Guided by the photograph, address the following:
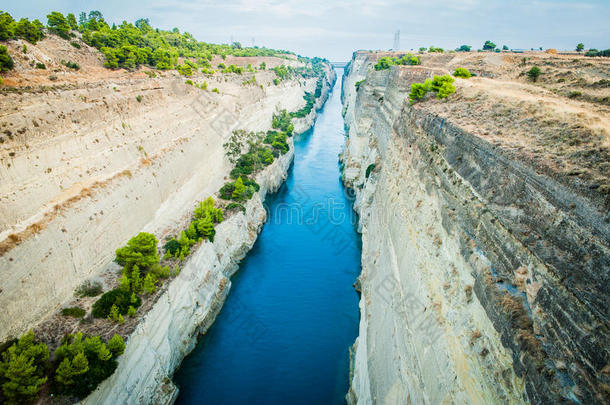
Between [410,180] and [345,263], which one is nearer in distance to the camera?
[410,180]

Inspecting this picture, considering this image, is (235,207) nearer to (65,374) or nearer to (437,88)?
(65,374)

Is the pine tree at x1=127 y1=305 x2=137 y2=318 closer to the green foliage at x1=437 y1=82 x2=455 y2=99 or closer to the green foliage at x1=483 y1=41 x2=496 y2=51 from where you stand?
the green foliage at x1=437 y1=82 x2=455 y2=99

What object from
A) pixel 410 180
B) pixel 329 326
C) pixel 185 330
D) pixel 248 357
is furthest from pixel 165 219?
pixel 410 180

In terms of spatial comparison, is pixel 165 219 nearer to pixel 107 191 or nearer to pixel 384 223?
pixel 107 191

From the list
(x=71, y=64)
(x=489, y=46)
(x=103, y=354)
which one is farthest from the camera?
(x=489, y=46)

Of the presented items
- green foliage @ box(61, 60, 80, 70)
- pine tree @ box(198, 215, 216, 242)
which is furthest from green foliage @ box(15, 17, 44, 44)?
pine tree @ box(198, 215, 216, 242)

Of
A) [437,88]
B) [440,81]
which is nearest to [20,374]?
[437,88]

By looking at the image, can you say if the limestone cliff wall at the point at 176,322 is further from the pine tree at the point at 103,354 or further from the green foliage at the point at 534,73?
the green foliage at the point at 534,73
